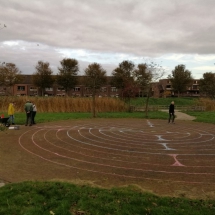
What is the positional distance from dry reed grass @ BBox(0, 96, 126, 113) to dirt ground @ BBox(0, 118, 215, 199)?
1397 centimetres

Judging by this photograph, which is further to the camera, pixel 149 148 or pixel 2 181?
pixel 149 148

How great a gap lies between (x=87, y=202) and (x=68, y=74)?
5708 centimetres

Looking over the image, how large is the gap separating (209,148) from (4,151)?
→ 9000mm

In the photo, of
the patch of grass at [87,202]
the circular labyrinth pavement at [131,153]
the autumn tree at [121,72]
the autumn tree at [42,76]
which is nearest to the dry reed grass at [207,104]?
the circular labyrinth pavement at [131,153]

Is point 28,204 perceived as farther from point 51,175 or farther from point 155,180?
point 155,180

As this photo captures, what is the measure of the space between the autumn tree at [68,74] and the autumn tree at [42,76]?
Result: 8.13 feet

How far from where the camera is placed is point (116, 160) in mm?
8617

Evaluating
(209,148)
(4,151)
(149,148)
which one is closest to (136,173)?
(149,148)

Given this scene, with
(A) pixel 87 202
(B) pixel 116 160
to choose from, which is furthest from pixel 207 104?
(A) pixel 87 202

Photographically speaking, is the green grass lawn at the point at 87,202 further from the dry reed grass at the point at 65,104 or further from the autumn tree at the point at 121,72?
the autumn tree at the point at 121,72

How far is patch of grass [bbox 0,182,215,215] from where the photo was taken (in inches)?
185

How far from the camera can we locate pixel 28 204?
16.2 ft

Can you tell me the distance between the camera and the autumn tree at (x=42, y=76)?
58.0 metres

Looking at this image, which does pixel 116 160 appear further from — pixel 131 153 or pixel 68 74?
pixel 68 74
